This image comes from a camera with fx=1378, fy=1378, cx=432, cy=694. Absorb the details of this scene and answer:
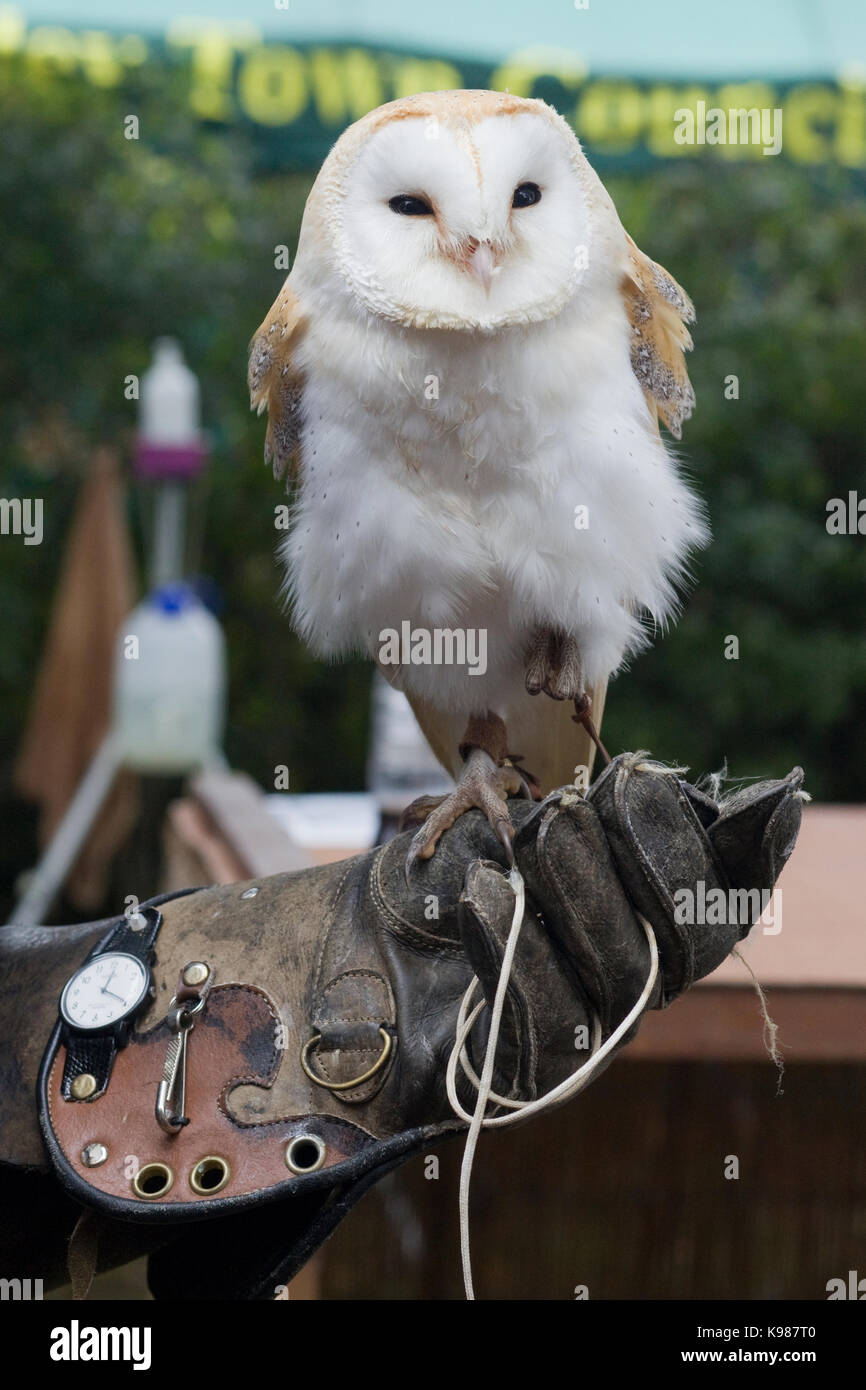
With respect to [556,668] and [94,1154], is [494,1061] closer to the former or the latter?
[94,1154]

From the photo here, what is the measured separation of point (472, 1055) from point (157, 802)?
5560mm

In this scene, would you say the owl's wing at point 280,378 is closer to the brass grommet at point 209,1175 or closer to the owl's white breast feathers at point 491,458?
the owl's white breast feathers at point 491,458

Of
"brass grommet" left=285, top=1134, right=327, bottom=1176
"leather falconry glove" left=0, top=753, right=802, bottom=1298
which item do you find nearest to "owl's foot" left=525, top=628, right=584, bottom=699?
"leather falconry glove" left=0, top=753, right=802, bottom=1298

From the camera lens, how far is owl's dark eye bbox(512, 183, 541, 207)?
1.80 m

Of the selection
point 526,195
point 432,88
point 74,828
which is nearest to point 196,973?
point 526,195

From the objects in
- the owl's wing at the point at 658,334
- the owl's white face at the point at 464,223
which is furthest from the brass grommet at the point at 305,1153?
the owl's wing at the point at 658,334

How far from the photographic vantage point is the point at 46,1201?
1693mm

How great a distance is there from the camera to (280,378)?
1994 mm

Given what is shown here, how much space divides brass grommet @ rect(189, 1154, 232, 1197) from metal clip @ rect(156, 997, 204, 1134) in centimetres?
5

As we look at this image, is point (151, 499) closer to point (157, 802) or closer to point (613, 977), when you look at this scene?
point (157, 802)

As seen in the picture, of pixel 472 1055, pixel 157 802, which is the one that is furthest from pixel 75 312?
pixel 472 1055

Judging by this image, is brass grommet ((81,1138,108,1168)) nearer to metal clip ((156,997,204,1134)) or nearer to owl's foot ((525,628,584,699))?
metal clip ((156,997,204,1134))

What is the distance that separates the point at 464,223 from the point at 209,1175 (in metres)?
1.18
